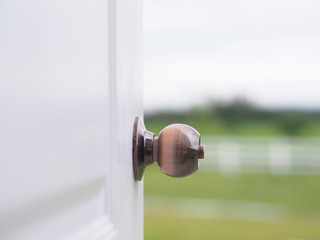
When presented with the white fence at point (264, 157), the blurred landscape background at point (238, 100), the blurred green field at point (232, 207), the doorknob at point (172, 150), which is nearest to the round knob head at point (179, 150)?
the doorknob at point (172, 150)

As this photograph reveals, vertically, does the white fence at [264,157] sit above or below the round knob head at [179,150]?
below

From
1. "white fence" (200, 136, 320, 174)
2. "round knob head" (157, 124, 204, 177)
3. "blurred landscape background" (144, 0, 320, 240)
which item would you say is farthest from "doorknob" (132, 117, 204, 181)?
"white fence" (200, 136, 320, 174)

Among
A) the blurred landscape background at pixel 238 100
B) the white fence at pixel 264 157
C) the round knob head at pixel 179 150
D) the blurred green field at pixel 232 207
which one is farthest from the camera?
the white fence at pixel 264 157

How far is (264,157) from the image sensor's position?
4.92 m

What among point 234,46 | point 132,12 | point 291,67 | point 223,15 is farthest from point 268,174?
point 132,12

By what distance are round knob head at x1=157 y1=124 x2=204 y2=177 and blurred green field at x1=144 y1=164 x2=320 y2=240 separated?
280 centimetres

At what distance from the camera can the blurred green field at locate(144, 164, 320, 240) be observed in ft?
10.2

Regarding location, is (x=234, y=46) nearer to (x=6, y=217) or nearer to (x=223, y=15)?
(x=223, y=15)

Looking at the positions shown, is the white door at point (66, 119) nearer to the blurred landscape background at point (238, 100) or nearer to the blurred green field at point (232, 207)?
the blurred green field at point (232, 207)

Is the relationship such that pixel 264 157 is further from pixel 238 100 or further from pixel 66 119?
pixel 66 119

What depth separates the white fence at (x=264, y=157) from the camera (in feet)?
15.7

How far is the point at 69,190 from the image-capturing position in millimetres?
209

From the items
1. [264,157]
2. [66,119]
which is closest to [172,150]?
[66,119]

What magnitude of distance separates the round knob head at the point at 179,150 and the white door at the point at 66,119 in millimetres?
29
